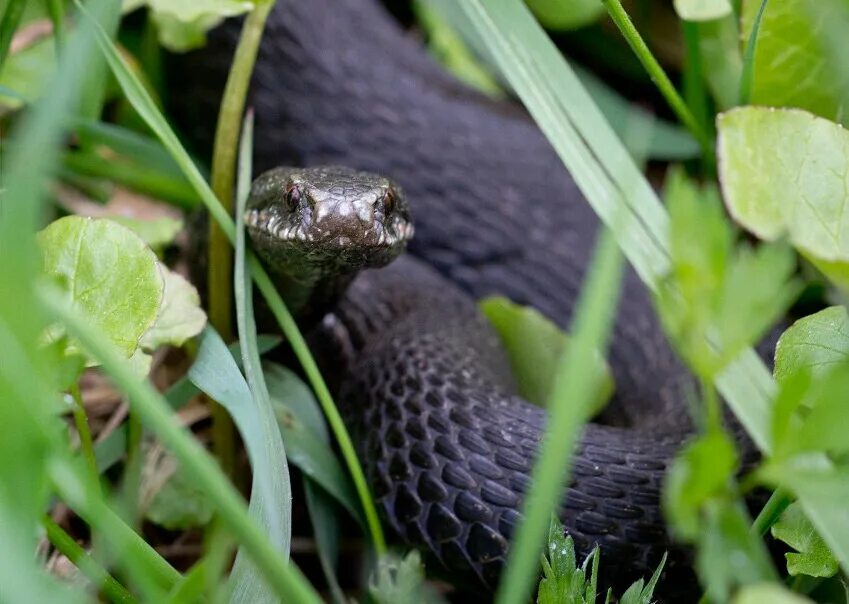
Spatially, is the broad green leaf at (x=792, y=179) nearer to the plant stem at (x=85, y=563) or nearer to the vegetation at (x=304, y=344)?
the vegetation at (x=304, y=344)

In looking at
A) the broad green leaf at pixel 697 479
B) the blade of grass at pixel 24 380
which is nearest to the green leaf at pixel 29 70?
the blade of grass at pixel 24 380

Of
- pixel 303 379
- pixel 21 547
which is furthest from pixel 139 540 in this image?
pixel 303 379

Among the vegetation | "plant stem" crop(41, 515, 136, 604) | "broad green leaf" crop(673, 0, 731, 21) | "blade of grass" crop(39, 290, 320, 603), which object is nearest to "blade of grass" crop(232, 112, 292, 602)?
the vegetation

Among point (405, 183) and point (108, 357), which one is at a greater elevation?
A: point (108, 357)

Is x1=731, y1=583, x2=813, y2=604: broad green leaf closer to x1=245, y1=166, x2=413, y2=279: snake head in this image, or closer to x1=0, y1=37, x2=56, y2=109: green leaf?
x1=245, y1=166, x2=413, y2=279: snake head

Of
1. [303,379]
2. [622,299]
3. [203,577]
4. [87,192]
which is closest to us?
[203,577]

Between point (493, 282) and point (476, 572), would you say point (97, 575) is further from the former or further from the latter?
point (493, 282)
